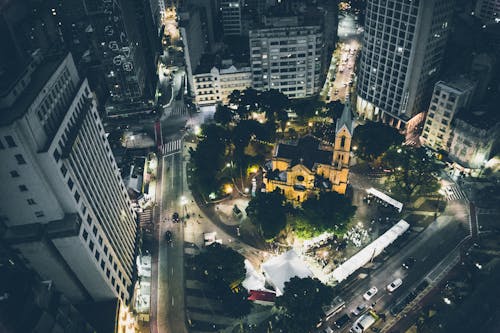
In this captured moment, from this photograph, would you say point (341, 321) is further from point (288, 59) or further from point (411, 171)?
point (288, 59)

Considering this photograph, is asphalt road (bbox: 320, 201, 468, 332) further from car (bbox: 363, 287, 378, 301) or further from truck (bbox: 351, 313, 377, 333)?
truck (bbox: 351, 313, 377, 333)

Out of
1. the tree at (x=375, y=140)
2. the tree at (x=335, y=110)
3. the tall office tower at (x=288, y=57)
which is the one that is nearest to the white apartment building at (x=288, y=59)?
the tall office tower at (x=288, y=57)

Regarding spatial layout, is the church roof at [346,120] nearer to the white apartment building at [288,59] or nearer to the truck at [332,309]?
the truck at [332,309]

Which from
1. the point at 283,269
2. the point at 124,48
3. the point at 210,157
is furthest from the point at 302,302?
the point at 124,48

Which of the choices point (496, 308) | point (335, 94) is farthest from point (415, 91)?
point (496, 308)

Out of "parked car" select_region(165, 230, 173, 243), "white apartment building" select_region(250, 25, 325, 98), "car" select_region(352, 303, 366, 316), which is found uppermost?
"white apartment building" select_region(250, 25, 325, 98)

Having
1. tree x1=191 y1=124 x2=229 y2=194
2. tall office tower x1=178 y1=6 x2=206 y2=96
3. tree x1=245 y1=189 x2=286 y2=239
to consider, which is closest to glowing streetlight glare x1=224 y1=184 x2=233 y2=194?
tree x1=191 y1=124 x2=229 y2=194
